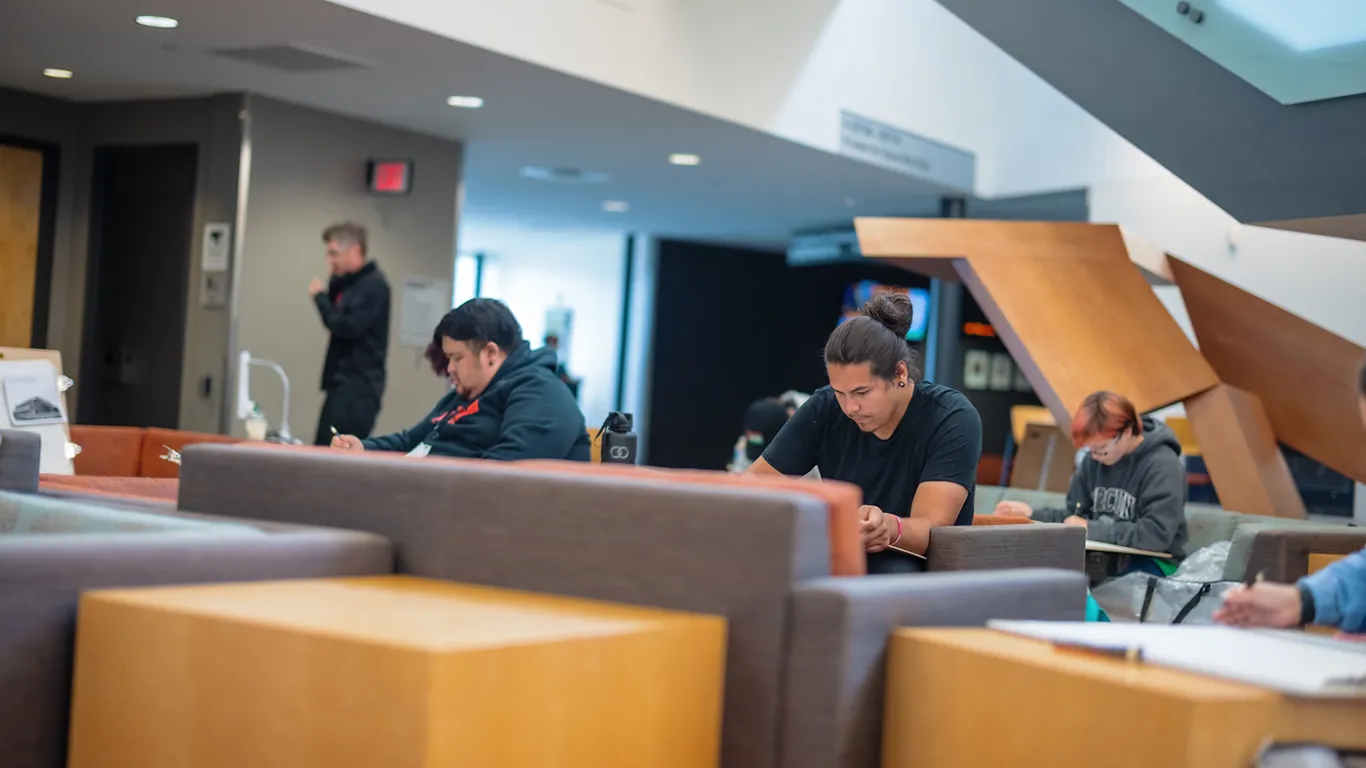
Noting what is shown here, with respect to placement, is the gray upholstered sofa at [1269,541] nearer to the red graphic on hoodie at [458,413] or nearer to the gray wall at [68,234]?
the red graphic on hoodie at [458,413]

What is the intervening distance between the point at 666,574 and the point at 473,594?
323 millimetres

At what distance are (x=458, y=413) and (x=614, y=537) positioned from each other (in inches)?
76.8

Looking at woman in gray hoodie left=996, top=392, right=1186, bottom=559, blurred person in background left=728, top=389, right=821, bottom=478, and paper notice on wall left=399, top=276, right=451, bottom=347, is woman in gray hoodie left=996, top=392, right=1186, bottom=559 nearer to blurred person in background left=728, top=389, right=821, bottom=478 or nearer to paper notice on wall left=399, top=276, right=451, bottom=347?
blurred person in background left=728, top=389, right=821, bottom=478

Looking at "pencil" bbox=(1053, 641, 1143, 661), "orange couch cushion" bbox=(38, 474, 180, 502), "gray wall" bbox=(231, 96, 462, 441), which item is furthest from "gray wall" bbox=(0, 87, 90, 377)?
"pencil" bbox=(1053, 641, 1143, 661)

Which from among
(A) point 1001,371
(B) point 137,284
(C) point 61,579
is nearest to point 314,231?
(B) point 137,284

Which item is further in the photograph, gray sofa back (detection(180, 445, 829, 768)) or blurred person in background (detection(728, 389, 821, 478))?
blurred person in background (detection(728, 389, 821, 478))

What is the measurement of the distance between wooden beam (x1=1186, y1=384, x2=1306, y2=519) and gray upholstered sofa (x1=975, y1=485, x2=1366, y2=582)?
1.06 m

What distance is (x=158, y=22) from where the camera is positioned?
269 inches

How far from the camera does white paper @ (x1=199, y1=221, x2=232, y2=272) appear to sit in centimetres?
843

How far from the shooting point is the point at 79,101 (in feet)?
29.9

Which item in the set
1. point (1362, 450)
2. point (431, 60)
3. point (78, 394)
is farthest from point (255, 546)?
point (78, 394)

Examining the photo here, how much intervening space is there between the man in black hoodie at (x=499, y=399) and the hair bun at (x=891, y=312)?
0.83 metres

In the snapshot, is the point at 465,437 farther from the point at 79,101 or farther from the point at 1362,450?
the point at 79,101

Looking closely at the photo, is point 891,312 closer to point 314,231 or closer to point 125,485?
point 125,485
